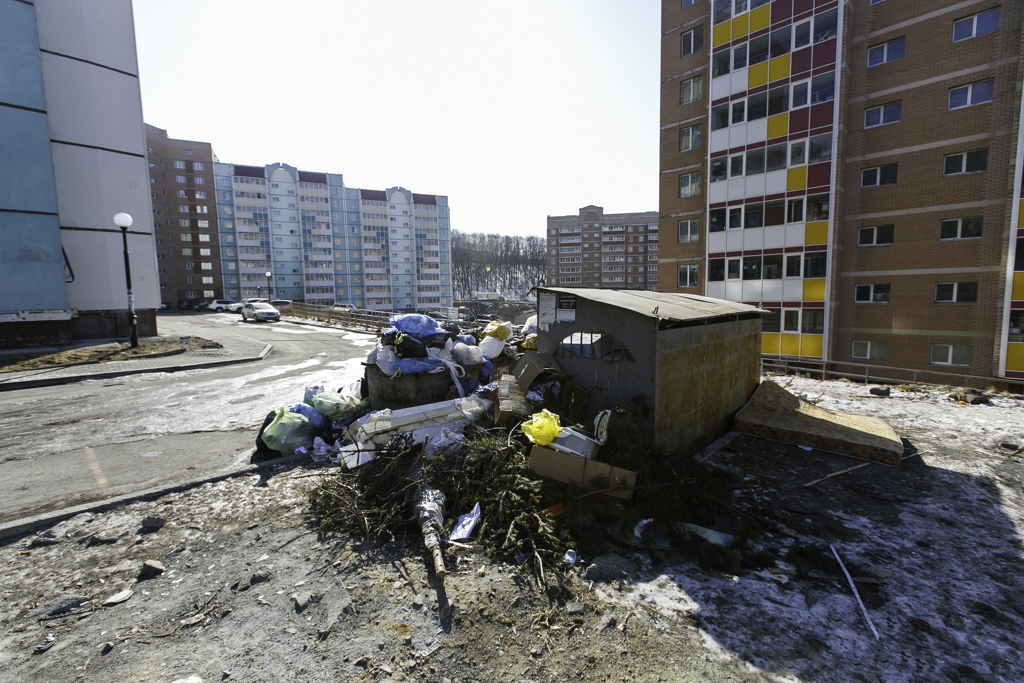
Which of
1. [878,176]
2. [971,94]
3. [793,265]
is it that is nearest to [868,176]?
[878,176]

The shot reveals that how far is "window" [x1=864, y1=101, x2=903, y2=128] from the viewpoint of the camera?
18703 mm

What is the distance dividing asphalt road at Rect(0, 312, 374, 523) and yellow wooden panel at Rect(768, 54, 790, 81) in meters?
22.2

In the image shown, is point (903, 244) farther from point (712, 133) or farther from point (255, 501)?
point (255, 501)

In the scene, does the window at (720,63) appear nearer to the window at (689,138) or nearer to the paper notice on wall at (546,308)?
the window at (689,138)

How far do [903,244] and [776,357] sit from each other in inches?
265

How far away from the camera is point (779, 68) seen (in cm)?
1991

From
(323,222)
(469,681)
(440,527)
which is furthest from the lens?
(323,222)

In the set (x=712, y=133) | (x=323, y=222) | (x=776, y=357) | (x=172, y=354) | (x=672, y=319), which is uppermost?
(x=323, y=222)

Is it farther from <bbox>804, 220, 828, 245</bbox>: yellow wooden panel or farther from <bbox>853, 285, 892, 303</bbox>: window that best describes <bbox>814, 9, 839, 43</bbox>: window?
<bbox>853, 285, 892, 303</bbox>: window

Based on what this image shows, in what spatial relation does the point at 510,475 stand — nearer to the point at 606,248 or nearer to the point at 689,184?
the point at 689,184

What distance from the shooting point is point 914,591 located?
322cm

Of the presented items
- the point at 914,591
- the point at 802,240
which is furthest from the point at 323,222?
the point at 914,591

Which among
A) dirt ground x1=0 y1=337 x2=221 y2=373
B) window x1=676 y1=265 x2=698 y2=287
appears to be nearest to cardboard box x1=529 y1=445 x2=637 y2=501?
dirt ground x1=0 y1=337 x2=221 y2=373

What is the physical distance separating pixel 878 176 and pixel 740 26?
9.43 m
